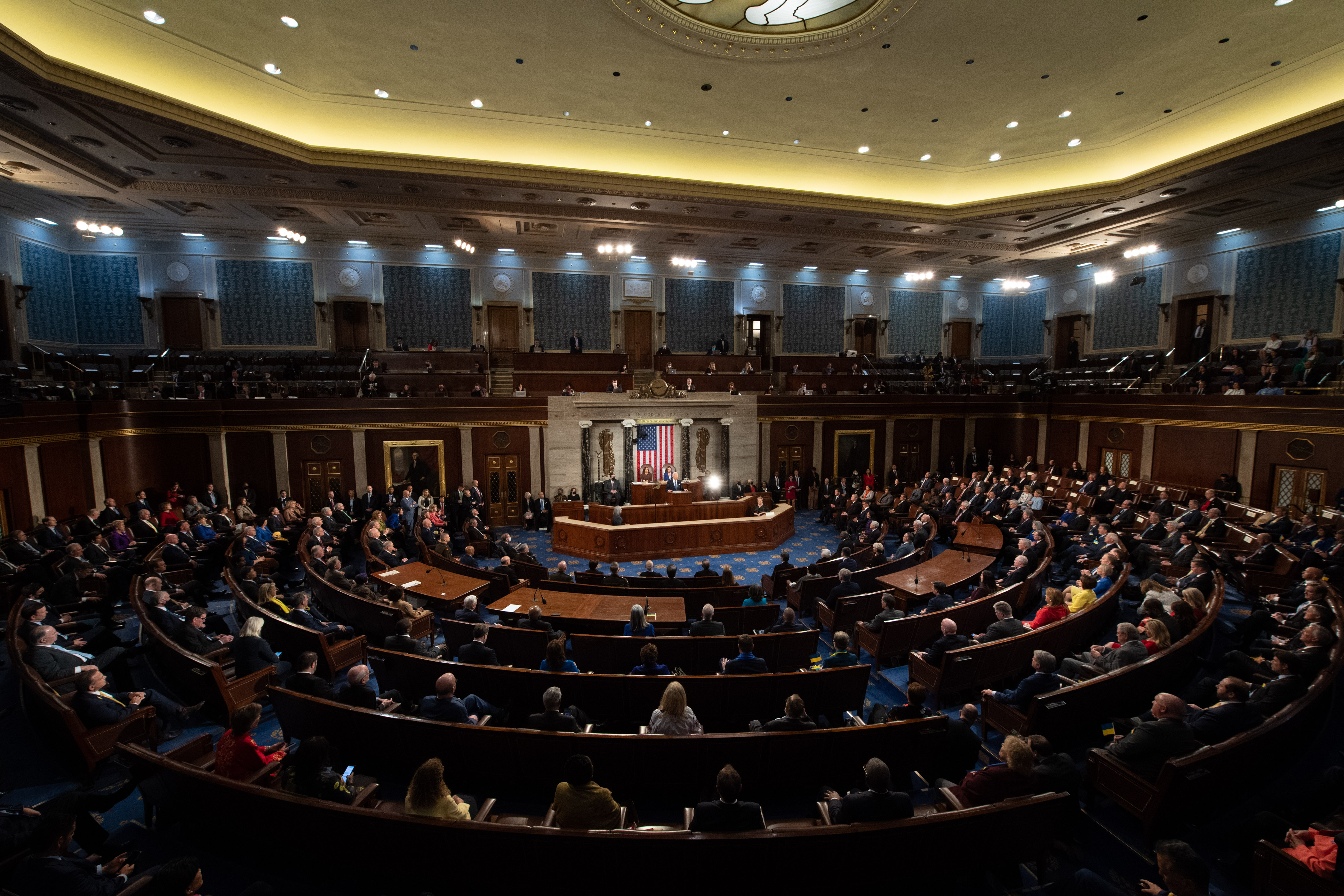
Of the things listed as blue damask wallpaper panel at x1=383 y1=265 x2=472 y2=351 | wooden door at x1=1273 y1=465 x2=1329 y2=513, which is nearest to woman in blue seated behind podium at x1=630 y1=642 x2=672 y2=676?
wooden door at x1=1273 y1=465 x2=1329 y2=513

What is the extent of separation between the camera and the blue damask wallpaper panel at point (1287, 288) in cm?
1399

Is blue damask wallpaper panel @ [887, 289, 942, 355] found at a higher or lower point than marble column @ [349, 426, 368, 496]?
higher

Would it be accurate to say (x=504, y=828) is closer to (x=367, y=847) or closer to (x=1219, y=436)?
(x=367, y=847)

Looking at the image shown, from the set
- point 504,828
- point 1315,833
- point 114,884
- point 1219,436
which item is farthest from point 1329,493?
point 114,884

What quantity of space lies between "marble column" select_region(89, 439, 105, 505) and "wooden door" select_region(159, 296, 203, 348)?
5614mm

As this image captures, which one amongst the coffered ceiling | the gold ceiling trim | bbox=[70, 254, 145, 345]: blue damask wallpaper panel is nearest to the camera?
the gold ceiling trim

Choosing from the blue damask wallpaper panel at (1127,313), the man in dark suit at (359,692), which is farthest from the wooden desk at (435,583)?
the blue damask wallpaper panel at (1127,313)

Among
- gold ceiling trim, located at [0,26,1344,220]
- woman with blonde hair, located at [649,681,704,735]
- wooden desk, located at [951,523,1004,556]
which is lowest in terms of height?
wooden desk, located at [951,523,1004,556]

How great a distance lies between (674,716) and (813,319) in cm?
1977

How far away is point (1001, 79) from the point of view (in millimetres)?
10422

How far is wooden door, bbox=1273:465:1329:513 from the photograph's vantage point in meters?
11.9

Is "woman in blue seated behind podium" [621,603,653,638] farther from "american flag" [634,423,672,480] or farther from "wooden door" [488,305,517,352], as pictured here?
"wooden door" [488,305,517,352]

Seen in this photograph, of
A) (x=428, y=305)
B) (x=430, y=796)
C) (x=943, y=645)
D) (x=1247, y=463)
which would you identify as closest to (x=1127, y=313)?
(x=1247, y=463)

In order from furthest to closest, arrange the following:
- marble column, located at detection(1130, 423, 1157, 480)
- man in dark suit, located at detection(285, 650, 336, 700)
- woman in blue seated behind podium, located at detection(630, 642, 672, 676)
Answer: marble column, located at detection(1130, 423, 1157, 480)
woman in blue seated behind podium, located at detection(630, 642, 672, 676)
man in dark suit, located at detection(285, 650, 336, 700)
